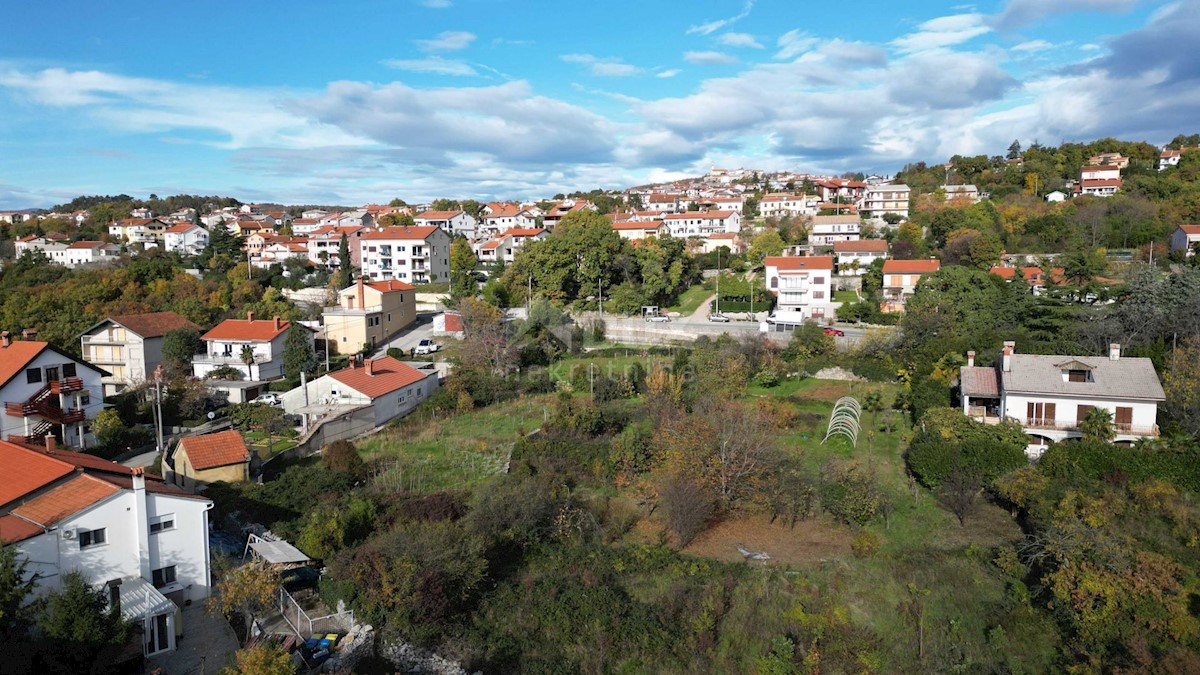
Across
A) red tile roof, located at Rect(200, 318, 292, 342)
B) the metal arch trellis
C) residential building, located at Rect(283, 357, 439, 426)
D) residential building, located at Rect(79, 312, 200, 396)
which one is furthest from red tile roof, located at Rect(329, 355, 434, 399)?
the metal arch trellis

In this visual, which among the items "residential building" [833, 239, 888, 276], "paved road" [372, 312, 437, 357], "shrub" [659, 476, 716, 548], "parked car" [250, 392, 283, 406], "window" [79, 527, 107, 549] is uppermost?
"residential building" [833, 239, 888, 276]

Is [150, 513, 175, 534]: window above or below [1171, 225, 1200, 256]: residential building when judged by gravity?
below

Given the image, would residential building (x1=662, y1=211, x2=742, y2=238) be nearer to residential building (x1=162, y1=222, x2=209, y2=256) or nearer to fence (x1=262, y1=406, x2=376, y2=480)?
fence (x1=262, y1=406, x2=376, y2=480)

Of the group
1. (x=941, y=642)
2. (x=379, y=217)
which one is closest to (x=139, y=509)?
(x=941, y=642)

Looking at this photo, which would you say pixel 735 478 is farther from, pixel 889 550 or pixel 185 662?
pixel 185 662

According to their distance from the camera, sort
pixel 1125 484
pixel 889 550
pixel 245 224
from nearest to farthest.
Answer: pixel 889 550 < pixel 1125 484 < pixel 245 224

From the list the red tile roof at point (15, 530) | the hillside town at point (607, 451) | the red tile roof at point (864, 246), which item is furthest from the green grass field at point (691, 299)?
the red tile roof at point (15, 530)
